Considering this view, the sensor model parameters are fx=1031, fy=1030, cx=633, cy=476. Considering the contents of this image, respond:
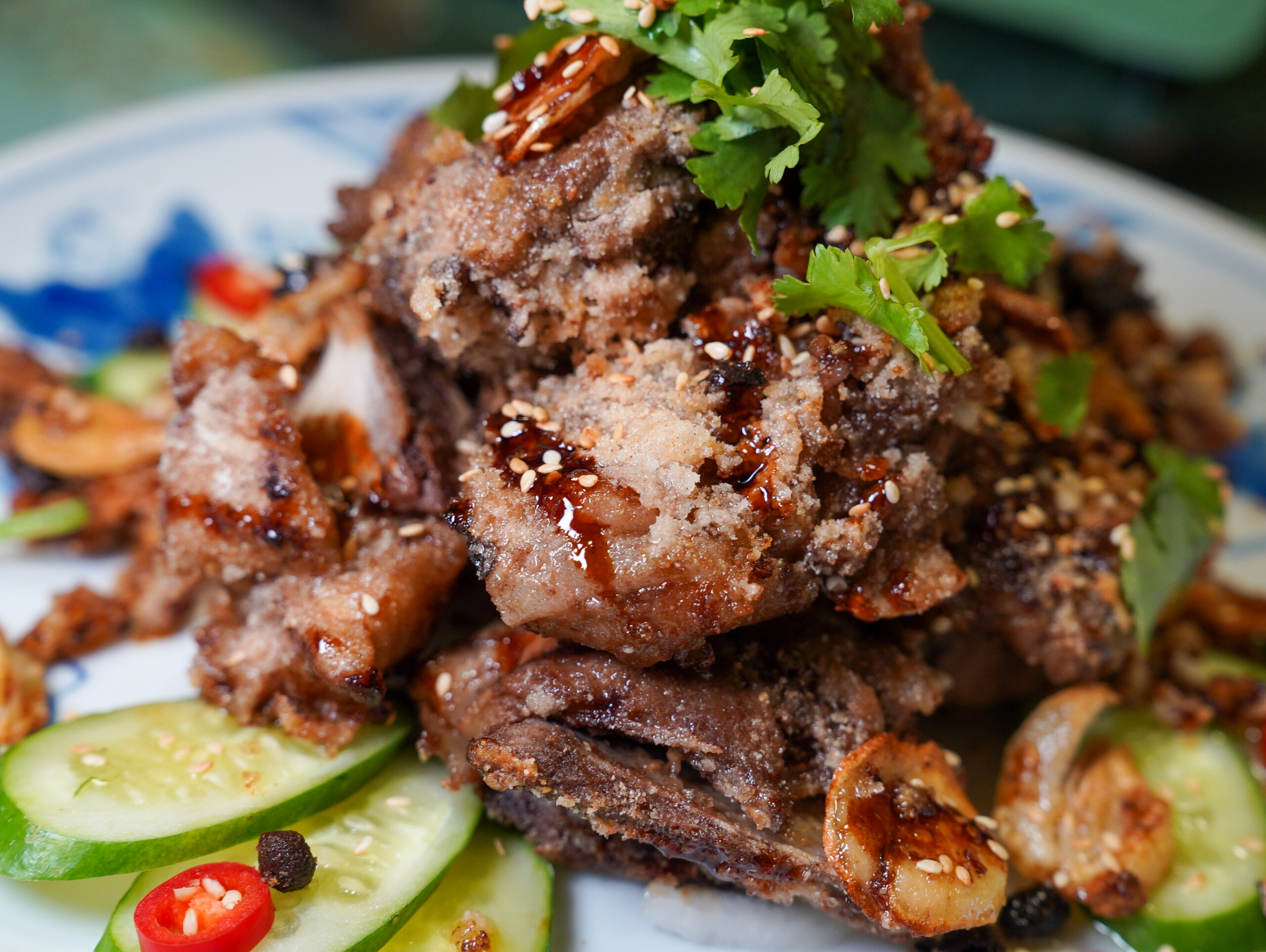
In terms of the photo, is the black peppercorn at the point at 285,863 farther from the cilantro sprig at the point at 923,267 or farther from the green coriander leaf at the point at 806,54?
the green coriander leaf at the point at 806,54

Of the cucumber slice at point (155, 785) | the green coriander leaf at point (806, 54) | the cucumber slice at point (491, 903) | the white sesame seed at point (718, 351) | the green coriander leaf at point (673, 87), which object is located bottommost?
the cucumber slice at point (491, 903)

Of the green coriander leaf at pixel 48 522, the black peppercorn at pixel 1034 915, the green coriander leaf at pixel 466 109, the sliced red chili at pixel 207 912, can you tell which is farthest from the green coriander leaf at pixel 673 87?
the green coriander leaf at pixel 48 522

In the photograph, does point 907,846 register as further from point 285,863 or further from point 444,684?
point 285,863

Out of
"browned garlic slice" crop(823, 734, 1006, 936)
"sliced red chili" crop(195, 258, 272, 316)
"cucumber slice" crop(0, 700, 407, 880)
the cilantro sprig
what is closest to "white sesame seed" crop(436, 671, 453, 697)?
"cucumber slice" crop(0, 700, 407, 880)

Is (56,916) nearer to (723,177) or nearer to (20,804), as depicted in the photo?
(20,804)

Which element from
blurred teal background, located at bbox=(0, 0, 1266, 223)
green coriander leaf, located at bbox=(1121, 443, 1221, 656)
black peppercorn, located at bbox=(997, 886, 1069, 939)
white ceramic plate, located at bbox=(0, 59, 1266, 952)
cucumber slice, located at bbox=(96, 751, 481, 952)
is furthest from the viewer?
blurred teal background, located at bbox=(0, 0, 1266, 223)

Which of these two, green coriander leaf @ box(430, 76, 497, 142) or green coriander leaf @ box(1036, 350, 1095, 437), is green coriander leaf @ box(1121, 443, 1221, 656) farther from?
green coriander leaf @ box(430, 76, 497, 142)
